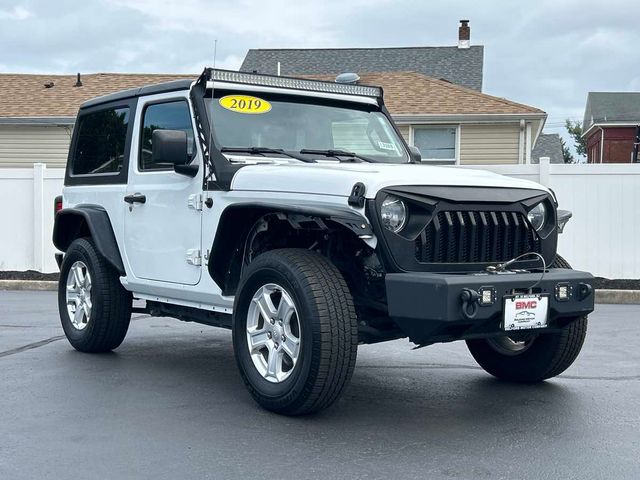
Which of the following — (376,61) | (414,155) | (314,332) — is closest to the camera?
(314,332)

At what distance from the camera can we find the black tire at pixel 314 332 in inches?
191

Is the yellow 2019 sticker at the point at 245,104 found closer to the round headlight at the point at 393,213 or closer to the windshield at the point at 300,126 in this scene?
the windshield at the point at 300,126

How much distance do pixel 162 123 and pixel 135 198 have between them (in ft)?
1.87

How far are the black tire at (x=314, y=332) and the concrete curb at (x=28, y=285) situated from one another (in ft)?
31.4

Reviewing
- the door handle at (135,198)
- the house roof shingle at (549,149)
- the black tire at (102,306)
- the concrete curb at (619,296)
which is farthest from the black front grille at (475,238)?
the house roof shingle at (549,149)

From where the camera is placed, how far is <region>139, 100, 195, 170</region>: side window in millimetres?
6309

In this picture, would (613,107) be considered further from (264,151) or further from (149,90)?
(264,151)

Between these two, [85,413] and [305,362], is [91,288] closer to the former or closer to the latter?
[85,413]

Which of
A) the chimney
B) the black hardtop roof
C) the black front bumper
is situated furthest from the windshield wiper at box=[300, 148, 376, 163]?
the chimney

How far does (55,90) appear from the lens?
2353cm

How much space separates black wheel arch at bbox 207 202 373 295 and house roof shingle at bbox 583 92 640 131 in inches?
1582

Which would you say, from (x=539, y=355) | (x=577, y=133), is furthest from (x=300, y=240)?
(x=577, y=133)

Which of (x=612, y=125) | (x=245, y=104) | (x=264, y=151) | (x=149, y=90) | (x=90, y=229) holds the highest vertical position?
(x=612, y=125)

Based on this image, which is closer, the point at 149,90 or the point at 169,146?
the point at 169,146
